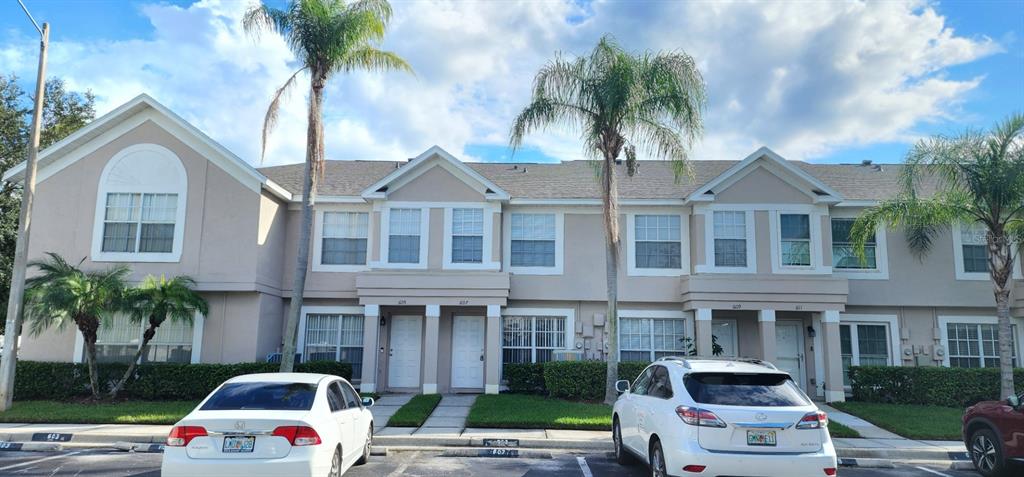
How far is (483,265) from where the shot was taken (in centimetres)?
1758

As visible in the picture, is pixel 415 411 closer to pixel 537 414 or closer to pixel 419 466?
pixel 537 414

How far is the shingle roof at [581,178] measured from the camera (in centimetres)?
1880

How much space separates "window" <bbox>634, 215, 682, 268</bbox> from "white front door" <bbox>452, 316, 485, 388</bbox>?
490cm

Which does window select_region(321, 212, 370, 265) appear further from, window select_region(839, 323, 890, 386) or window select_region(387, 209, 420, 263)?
window select_region(839, 323, 890, 386)

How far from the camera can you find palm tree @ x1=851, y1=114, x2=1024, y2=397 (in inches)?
554

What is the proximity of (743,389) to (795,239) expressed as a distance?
443 inches

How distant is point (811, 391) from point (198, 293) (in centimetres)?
1626

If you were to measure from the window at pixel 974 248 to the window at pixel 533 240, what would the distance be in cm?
1144

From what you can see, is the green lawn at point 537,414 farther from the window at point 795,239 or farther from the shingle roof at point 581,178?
the window at point 795,239

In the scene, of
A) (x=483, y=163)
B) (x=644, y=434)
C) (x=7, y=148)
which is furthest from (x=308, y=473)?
(x=7, y=148)

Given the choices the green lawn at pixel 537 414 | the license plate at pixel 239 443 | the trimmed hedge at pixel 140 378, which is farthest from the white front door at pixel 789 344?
the license plate at pixel 239 443

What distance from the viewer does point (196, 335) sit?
1661 centimetres

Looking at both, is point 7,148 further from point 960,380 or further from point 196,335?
point 960,380

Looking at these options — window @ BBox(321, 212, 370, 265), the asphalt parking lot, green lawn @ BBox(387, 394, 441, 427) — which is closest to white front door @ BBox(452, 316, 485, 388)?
green lawn @ BBox(387, 394, 441, 427)
